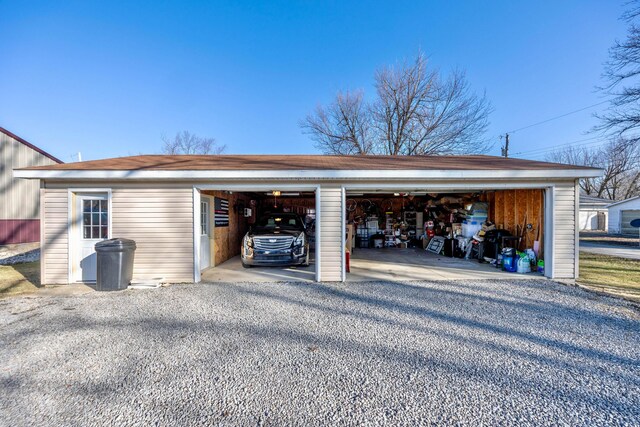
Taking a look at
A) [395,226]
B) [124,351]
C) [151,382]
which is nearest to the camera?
[151,382]

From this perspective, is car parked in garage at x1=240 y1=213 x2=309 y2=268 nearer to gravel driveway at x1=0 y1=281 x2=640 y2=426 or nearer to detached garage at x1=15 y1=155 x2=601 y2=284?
detached garage at x1=15 y1=155 x2=601 y2=284

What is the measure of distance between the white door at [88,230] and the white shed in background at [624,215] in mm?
30158

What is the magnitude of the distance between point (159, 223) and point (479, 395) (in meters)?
6.45

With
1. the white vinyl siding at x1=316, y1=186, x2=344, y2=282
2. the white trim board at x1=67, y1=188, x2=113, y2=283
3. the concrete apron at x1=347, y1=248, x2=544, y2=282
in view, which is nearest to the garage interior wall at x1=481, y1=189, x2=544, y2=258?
the concrete apron at x1=347, y1=248, x2=544, y2=282

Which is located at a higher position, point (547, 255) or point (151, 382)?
point (547, 255)

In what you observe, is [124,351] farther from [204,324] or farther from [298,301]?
[298,301]

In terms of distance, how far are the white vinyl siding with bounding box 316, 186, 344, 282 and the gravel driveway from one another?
132cm

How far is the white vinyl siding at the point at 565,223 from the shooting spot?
6297 mm

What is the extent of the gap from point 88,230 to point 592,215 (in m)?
36.9

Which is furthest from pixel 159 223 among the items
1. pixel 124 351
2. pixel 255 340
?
pixel 255 340

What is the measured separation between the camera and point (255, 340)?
11.3 feet

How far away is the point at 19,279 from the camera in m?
6.65

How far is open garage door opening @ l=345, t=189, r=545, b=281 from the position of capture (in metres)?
7.25

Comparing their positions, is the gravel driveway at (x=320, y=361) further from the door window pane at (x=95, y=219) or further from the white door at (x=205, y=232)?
the white door at (x=205, y=232)
